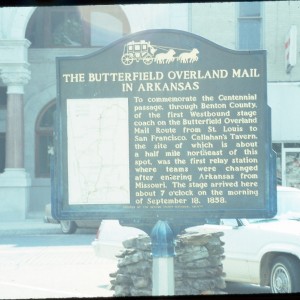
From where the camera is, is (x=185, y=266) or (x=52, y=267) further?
(x=52, y=267)

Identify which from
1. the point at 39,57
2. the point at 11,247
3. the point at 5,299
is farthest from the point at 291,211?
the point at 39,57

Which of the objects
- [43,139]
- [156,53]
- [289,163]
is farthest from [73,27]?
[156,53]

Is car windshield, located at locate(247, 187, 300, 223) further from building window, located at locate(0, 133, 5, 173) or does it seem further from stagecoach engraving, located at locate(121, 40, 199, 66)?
building window, located at locate(0, 133, 5, 173)

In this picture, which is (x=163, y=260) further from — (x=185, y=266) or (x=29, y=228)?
(x=29, y=228)

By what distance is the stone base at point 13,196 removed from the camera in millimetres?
22688

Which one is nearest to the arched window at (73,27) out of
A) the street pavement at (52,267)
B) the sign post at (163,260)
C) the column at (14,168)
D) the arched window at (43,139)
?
the arched window at (43,139)

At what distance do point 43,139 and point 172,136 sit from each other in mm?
20909

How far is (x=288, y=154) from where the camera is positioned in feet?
74.1

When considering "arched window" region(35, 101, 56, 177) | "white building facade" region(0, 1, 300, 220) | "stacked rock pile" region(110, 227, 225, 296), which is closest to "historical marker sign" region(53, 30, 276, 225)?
"stacked rock pile" region(110, 227, 225, 296)

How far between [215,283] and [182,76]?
3.80 meters

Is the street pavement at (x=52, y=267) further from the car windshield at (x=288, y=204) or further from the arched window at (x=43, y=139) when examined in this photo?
the arched window at (x=43, y=139)

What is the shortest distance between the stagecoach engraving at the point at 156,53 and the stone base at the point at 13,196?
59.1ft

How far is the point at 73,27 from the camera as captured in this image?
1007 inches

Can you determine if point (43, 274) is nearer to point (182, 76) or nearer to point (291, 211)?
point (291, 211)
